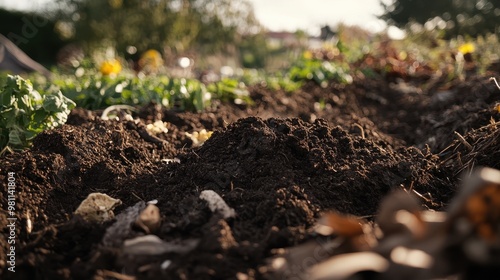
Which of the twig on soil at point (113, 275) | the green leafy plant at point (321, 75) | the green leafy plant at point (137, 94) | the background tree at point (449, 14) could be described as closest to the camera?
the twig on soil at point (113, 275)

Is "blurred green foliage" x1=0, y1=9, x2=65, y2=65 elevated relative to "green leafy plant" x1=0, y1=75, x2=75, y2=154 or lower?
elevated

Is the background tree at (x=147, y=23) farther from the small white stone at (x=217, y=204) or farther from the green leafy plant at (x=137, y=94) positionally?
the small white stone at (x=217, y=204)

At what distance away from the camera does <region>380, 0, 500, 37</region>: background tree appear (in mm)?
20594

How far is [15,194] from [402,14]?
2575cm

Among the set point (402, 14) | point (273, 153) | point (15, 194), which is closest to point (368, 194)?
point (273, 153)

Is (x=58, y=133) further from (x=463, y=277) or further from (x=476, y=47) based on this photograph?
(x=476, y=47)

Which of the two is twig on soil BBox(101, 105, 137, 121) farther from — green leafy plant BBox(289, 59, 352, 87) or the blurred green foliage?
the blurred green foliage

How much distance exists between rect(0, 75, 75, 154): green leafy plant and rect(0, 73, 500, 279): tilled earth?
0.26m

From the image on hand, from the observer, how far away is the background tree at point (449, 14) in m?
20.6

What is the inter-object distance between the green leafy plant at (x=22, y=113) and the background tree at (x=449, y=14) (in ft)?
61.5

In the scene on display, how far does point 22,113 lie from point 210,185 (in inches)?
67.9

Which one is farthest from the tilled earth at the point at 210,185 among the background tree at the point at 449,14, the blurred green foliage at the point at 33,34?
the blurred green foliage at the point at 33,34

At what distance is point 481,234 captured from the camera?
1526mm

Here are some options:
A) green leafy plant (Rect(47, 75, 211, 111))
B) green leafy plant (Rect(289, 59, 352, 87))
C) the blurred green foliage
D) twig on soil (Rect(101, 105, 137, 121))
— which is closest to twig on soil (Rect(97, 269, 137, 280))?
twig on soil (Rect(101, 105, 137, 121))
